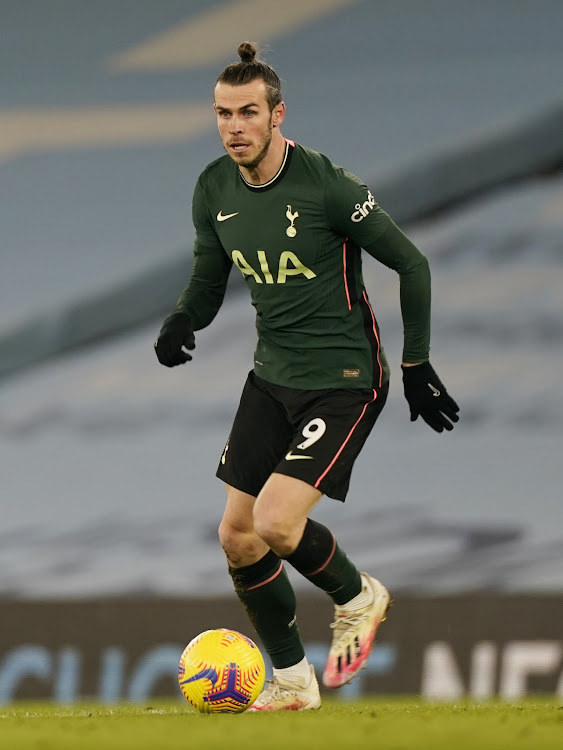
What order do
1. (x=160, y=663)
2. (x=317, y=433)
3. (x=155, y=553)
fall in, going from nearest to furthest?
(x=317, y=433) < (x=160, y=663) < (x=155, y=553)

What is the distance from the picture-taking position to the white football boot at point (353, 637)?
4.31 meters

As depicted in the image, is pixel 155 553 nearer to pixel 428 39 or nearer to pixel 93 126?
pixel 93 126

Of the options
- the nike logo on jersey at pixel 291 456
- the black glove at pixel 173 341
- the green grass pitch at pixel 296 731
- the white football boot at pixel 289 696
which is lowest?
the white football boot at pixel 289 696

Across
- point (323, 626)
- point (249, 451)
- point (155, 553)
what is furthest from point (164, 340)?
point (155, 553)

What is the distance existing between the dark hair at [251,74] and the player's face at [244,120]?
22mm

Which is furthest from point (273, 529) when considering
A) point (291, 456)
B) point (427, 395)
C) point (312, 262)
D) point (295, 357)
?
point (312, 262)

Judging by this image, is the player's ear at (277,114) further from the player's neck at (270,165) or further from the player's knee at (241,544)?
the player's knee at (241,544)

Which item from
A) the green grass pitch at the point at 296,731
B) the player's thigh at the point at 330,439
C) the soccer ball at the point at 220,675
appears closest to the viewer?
the green grass pitch at the point at 296,731

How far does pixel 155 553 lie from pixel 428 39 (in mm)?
4600

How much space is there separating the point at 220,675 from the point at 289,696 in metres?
0.46

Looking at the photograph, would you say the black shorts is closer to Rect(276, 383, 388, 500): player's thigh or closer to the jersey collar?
Rect(276, 383, 388, 500): player's thigh

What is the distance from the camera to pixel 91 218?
10.3 meters

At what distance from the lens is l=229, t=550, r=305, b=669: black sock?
447cm

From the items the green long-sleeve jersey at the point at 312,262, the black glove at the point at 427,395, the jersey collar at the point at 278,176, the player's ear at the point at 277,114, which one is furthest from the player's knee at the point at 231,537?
the player's ear at the point at 277,114
